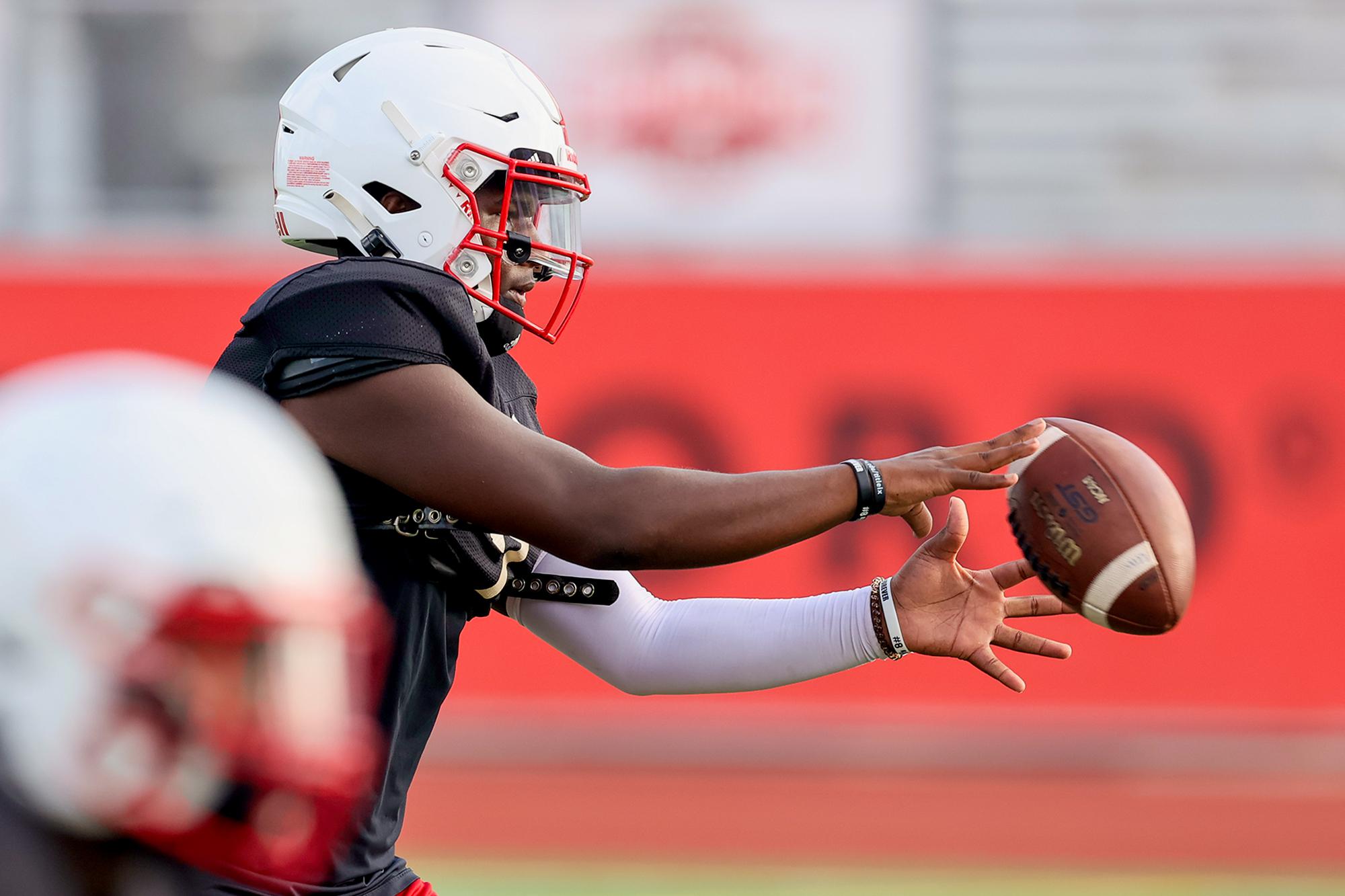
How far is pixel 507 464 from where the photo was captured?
1.79 meters

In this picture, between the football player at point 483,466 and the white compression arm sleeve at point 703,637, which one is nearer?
the football player at point 483,466

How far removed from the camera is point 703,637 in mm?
2357

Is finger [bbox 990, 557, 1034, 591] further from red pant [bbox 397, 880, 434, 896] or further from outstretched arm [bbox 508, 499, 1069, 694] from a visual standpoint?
red pant [bbox 397, 880, 434, 896]

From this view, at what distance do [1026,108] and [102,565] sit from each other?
309 inches

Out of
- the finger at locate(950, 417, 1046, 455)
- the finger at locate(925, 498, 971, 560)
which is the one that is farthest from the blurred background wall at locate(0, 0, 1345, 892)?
the finger at locate(950, 417, 1046, 455)

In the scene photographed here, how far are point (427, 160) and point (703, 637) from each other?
788 millimetres

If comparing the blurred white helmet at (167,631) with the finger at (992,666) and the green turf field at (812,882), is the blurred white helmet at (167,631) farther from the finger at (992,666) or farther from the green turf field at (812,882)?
the green turf field at (812,882)

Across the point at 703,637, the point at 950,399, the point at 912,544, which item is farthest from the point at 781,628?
the point at 950,399

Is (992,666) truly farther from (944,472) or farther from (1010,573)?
(944,472)

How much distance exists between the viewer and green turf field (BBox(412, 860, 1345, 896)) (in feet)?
15.1

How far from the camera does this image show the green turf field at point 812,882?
460 cm

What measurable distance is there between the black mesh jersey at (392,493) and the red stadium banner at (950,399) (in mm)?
3523

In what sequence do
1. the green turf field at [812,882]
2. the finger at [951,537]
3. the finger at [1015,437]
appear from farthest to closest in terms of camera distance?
1. the green turf field at [812,882]
2. the finger at [951,537]
3. the finger at [1015,437]

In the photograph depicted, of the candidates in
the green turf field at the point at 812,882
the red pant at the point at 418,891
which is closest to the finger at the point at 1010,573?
the red pant at the point at 418,891
